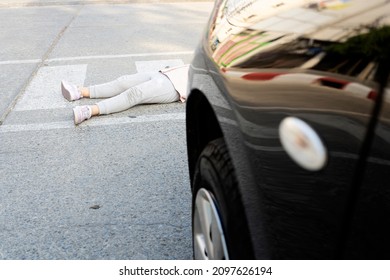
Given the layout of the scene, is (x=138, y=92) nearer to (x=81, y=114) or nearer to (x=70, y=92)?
(x=81, y=114)

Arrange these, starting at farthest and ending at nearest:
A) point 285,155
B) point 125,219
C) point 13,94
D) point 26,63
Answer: point 26,63 < point 13,94 < point 125,219 < point 285,155

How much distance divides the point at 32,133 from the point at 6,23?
22.2 feet

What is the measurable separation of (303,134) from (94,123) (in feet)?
12.5

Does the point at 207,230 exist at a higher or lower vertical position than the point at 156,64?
→ higher

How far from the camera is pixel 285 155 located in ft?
5.06

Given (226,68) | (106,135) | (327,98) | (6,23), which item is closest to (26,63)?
(106,135)

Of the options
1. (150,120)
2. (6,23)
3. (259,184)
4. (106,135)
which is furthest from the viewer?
(6,23)

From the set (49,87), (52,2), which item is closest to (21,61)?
(49,87)

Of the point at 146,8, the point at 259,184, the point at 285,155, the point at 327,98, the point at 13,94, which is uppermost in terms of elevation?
the point at 327,98

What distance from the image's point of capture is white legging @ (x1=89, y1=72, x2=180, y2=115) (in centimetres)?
523

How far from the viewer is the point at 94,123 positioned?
5.09 meters

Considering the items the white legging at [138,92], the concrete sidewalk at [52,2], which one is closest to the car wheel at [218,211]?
the white legging at [138,92]

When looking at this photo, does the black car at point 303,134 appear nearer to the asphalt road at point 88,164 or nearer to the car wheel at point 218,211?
the car wheel at point 218,211

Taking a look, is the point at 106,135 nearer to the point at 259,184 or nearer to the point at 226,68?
the point at 226,68
